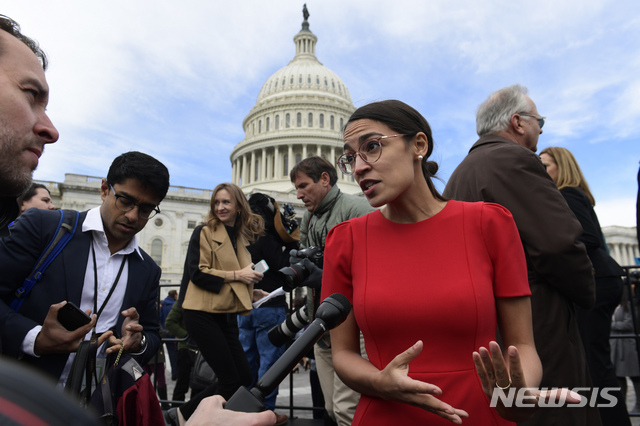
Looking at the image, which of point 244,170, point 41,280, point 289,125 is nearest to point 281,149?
point 289,125

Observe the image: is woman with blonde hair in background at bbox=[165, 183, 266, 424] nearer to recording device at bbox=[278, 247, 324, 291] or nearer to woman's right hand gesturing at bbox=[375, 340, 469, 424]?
recording device at bbox=[278, 247, 324, 291]

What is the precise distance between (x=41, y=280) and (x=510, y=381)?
7.65ft

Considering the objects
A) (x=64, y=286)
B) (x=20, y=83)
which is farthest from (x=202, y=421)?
(x=64, y=286)

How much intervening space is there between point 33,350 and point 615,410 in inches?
150

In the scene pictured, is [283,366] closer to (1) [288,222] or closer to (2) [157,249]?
(1) [288,222]

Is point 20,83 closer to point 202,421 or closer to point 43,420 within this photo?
point 202,421

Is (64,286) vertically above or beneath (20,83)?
beneath

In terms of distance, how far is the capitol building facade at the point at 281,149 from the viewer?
47.2 metres

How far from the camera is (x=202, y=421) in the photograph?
105 centimetres

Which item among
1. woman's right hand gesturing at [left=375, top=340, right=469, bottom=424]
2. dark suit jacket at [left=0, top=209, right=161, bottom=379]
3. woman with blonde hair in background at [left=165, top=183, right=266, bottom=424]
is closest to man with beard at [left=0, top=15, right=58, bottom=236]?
dark suit jacket at [left=0, top=209, right=161, bottom=379]

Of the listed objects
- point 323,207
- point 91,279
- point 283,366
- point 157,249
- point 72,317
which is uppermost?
point 157,249

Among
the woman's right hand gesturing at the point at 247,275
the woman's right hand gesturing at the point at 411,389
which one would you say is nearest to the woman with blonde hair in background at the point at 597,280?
the woman's right hand gesturing at the point at 411,389

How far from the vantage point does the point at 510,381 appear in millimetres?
1397

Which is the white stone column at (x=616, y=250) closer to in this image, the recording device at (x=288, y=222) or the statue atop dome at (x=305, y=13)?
the statue atop dome at (x=305, y=13)
